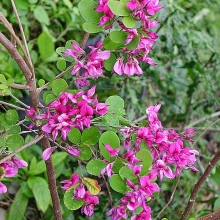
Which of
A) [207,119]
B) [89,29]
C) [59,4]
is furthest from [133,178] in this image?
[59,4]

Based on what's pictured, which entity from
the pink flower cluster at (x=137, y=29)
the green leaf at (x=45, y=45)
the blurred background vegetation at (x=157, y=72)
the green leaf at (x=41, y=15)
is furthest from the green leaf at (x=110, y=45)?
the green leaf at (x=41, y=15)

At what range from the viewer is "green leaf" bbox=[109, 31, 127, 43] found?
0.89 metres

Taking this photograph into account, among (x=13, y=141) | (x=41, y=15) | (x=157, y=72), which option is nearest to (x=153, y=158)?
(x=13, y=141)

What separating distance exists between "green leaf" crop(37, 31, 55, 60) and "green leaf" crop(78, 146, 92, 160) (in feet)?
3.41

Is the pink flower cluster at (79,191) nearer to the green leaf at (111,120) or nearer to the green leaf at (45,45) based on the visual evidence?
the green leaf at (111,120)

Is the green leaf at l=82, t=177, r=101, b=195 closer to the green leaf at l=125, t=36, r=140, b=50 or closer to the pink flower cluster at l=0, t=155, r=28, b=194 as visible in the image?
the pink flower cluster at l=0, t=155, r=28, b=194

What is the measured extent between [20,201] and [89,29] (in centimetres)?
97

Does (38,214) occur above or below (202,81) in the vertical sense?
below

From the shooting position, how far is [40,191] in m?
1.67

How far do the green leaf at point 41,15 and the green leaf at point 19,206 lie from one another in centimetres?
78

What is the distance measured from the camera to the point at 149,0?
85 cm

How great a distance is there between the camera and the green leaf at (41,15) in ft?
6.68

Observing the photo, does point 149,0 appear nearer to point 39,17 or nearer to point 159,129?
point 159,129

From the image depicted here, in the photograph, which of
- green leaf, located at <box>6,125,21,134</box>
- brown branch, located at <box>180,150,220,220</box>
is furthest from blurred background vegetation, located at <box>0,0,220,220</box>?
green leaf, located at <box>6,125,21,134</box>
